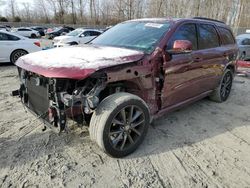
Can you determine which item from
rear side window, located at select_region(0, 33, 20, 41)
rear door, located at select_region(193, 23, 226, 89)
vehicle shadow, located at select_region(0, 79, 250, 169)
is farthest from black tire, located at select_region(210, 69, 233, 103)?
rear side window, located at select_region(0, 33, 20, 41)

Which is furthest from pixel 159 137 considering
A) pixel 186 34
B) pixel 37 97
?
pixel 37 97

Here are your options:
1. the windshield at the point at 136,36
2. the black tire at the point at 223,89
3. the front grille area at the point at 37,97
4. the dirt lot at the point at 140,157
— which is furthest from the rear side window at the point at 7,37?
the black tire at the point at 223,89

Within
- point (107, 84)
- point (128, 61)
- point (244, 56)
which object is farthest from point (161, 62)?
point (244, 56)

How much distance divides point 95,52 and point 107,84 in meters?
0.55

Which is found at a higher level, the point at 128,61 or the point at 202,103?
the point at 128,61

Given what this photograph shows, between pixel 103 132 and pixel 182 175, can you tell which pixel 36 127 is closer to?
pixel 103 132

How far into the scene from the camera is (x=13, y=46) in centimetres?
991

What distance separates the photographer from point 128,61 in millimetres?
3340

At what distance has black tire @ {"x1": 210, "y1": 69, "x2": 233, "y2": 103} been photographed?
5.74 meters

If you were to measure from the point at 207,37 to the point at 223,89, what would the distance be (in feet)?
4.96

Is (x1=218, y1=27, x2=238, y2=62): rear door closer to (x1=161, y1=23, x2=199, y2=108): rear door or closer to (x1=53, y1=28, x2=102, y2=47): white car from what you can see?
(x1=161, y1=23, x2=199, y2=108): rear door

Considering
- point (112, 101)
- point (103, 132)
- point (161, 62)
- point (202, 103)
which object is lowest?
point (202, 103)

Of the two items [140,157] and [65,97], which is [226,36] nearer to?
[140,157]

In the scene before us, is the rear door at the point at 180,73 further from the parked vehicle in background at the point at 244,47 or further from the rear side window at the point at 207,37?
the parked vehicle in background at the point at 244,47
